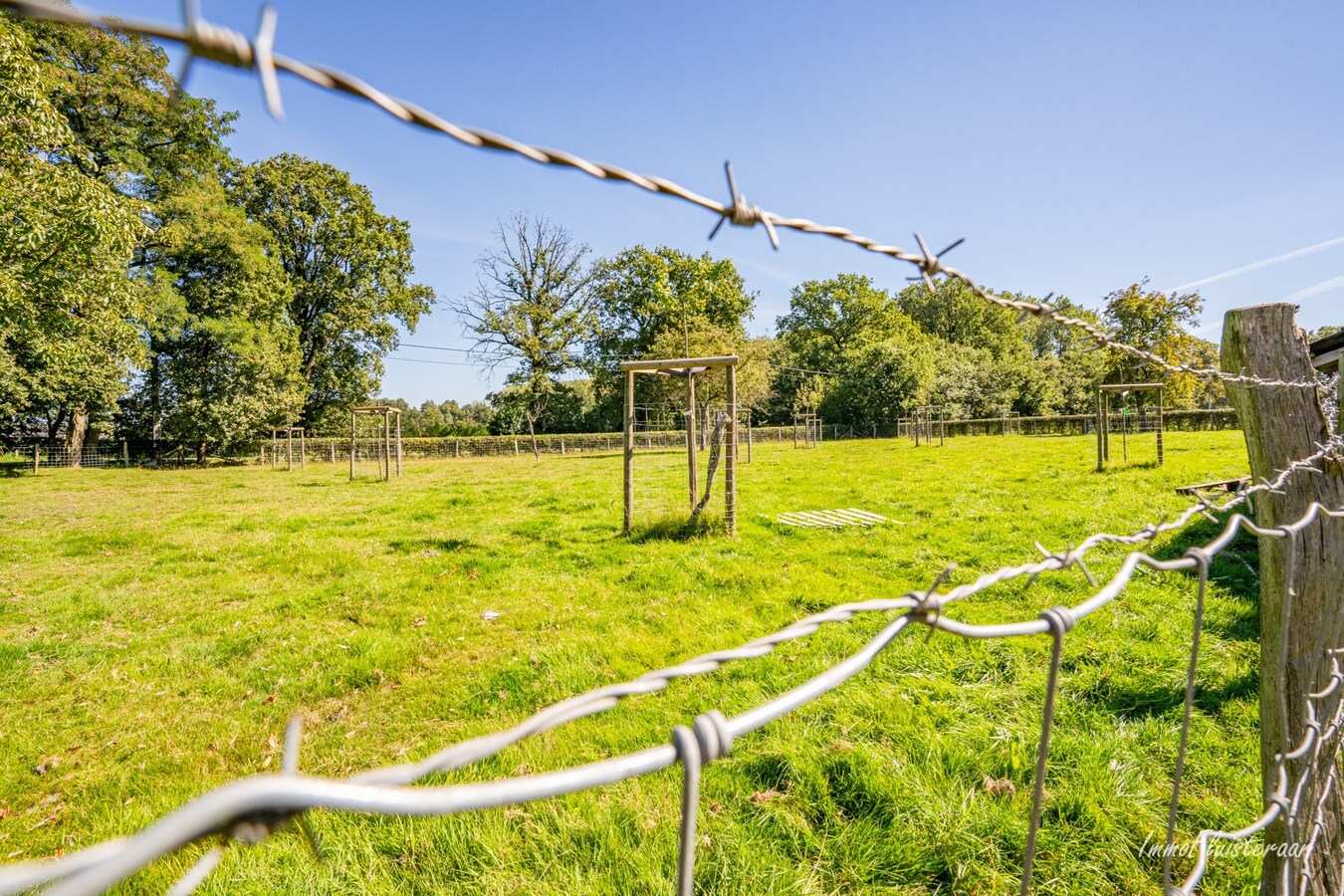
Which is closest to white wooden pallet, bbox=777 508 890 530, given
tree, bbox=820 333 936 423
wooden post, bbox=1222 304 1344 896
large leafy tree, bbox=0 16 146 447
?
wooden post, bbox=1222 304 1344 896

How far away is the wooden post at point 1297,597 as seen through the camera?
1619mm

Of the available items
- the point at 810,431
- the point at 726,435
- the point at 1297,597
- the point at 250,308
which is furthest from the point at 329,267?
the point at 1297,597

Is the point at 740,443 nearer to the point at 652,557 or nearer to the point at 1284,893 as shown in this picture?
the point at 652,557

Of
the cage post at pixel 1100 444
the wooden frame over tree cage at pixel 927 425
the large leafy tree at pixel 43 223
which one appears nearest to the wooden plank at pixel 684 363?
the cage post at pixel 1100 444

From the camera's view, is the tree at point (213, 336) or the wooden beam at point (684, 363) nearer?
the wooden beam at point (684, 363)

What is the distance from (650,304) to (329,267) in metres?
19.5

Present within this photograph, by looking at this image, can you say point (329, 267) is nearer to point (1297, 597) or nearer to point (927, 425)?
point (927, 425)

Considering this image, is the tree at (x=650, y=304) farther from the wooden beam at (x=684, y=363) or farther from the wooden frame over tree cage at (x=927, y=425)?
the wooden beam at (x=684, y=363)

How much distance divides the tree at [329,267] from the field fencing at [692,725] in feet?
116

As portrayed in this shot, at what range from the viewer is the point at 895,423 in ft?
140

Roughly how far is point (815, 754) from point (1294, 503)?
6.98ft

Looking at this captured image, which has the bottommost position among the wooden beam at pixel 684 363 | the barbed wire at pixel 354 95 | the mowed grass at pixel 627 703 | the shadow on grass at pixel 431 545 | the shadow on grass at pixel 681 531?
the mowed grass at pixel 627 703

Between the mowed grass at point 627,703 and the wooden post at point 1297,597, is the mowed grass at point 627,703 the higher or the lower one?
the lower one

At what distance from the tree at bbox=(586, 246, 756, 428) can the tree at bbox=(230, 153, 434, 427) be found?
1339 cm
